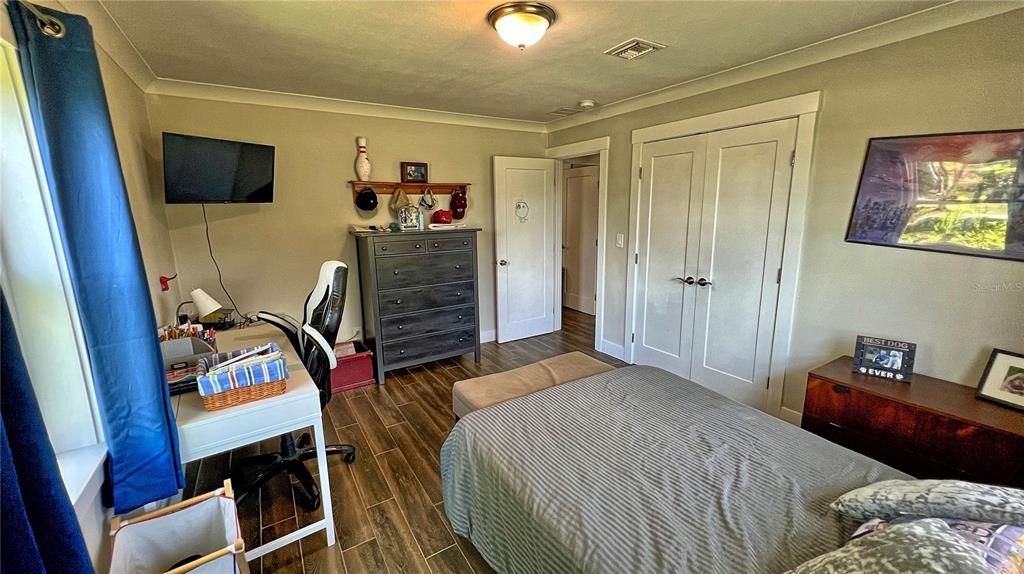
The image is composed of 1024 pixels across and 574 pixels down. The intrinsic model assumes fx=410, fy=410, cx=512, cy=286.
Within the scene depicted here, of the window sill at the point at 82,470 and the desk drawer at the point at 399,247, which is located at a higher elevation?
the desk drawer at the point at 399,247

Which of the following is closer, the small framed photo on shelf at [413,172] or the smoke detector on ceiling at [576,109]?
the smoke detector on ceiling at [576,109]

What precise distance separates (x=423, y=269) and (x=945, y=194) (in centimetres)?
324

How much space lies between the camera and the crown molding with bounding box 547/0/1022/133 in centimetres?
182

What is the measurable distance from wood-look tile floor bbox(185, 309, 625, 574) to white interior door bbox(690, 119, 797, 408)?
209 centimetres

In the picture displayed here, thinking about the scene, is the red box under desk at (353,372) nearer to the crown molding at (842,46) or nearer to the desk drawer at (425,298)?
the desk drawer at (425,298)

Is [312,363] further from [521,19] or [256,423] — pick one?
[521,19]

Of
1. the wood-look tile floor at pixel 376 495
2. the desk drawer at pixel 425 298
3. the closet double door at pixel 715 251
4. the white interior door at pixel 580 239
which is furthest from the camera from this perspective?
the white interior door at pixel 580 239

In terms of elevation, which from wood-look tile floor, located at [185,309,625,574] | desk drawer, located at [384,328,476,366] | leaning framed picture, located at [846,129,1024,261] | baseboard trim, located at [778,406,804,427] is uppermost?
leaning framed picture, located at [846,129,1024,261]

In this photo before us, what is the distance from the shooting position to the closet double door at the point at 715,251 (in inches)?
107

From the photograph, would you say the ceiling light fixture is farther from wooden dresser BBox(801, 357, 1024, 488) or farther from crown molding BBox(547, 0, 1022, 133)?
wooden dresser BBox(801, 357, 1024, 488)

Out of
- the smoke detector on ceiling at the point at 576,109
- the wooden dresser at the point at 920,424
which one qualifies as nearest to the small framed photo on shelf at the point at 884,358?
the wooden dresser at the point at 920,424

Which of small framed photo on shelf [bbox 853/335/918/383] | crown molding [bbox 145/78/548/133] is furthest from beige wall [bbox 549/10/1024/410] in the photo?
crown molding [bbox 145/78/548/133]

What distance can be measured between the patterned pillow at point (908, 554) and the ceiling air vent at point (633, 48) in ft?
7.30

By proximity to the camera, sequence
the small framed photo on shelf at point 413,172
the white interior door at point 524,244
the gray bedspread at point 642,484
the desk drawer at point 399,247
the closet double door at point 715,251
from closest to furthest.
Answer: the gray bedspread at point 642,484
the closet double door at point 715,251
the desk drawer at point 399,247
the small framed photo on shelf at point 413,172
the white interior door at point 524,244
